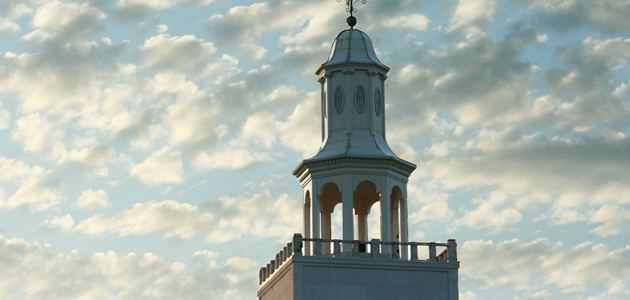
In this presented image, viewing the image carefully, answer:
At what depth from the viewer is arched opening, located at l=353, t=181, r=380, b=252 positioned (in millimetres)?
77125

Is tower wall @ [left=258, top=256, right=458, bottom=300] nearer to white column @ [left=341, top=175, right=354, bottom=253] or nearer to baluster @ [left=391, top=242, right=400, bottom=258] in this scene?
baluster @ [left=391, top=242, right=400, bottom=258]

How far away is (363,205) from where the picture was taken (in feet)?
255

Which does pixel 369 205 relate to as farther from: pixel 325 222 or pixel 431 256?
pixel 431 256

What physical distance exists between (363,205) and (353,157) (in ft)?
18.1

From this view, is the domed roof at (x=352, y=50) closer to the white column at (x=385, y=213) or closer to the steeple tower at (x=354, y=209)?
the steeple tower at (x=354, y=209)

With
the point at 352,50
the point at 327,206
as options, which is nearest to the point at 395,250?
the point at 327,206

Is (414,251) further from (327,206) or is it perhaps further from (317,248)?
(327,206)

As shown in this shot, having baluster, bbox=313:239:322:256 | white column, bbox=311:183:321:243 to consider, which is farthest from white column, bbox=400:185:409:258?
baluster, bbox=313:239:322:256

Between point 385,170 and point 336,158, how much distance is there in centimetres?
242

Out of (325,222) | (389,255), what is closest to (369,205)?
(325,222)

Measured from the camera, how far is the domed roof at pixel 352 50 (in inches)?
2990

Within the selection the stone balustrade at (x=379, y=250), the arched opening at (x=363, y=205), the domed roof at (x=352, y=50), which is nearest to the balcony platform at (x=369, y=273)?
the stone balustrade at (x=379, y=250)

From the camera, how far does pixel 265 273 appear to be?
7619cm

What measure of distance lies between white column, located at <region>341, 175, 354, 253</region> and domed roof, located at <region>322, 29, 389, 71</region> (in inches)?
257
